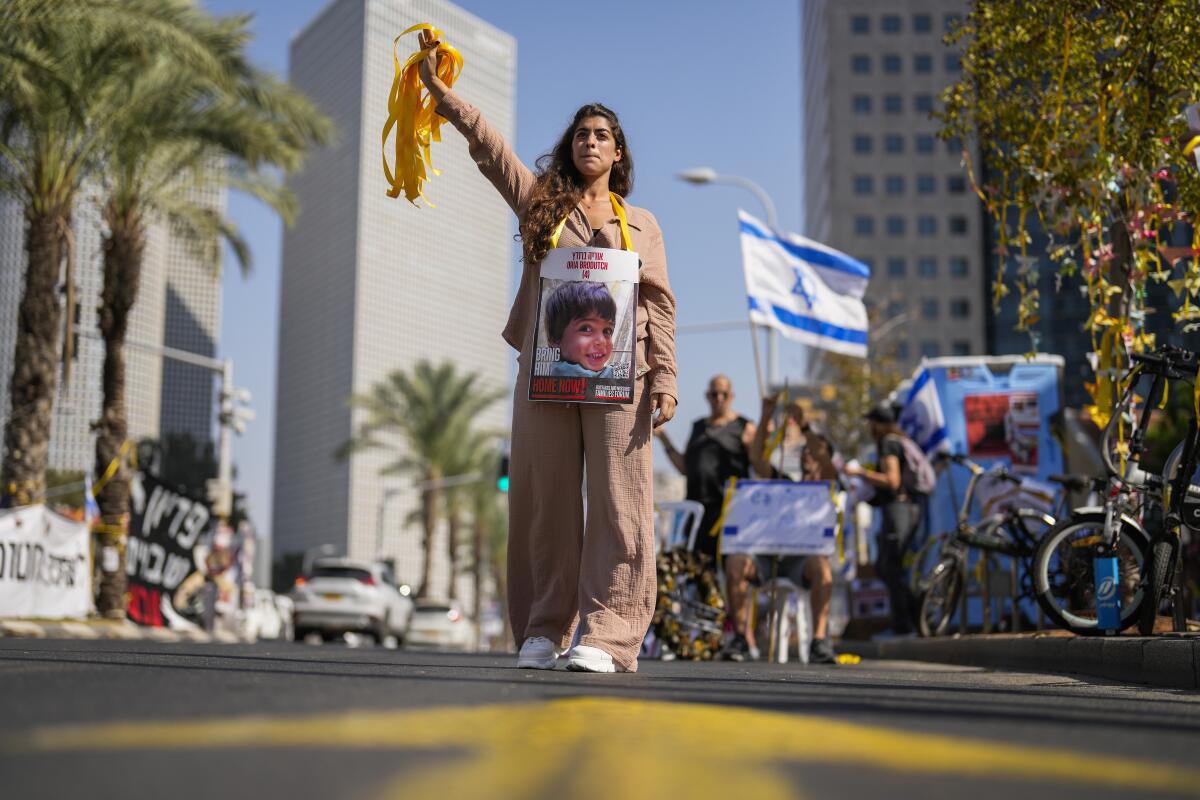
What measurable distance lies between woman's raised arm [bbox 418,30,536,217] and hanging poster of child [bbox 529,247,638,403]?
0.39 meters

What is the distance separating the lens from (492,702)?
3.57 metres

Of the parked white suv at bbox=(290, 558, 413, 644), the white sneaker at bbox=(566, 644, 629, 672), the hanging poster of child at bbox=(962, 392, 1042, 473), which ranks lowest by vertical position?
the parked white suv at bbox=(290, 558, 413, 644)

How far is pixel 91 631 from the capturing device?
15.7 meters

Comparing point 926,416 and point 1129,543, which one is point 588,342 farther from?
point 926,416

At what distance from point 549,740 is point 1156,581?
5043mm

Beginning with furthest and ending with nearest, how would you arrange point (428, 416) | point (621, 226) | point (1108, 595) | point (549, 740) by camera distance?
point (428, 416) < point (1108, 595) < point (621, 226) < point (549, 740)

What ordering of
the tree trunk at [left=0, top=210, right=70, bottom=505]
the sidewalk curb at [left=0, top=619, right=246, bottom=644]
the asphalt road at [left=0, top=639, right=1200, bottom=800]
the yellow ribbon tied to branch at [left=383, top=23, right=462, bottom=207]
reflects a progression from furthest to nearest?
the tree trunk at [left=0, top=210, right=70, bottom=505] < the sidewalk curb at [left=0, top=619, right=246, bottom=644] < the yellow ribbon tied to branch at [left=383, top=23, right=462, bottom=207] < the asphalt road at [left=0, top=639, right=1200, bottom=800]

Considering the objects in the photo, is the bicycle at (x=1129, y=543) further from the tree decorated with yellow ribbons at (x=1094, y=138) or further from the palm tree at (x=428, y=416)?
the palm tree at (x=428, y=416)

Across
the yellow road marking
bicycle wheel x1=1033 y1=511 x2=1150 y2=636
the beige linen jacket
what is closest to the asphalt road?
the yellow road marking

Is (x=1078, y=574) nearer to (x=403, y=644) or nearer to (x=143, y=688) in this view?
(x=143, y=688)

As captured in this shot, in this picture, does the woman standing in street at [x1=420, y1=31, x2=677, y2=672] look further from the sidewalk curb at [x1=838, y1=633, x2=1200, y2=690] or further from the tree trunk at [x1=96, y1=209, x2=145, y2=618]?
the tree trunk at [x1=96, y1=209, x2=145, y2=618]

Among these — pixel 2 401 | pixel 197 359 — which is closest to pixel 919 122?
pixel 2 401

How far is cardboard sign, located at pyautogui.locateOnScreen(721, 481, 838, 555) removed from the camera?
10.8m

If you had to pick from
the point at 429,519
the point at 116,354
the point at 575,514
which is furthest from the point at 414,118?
the point at 429,519
